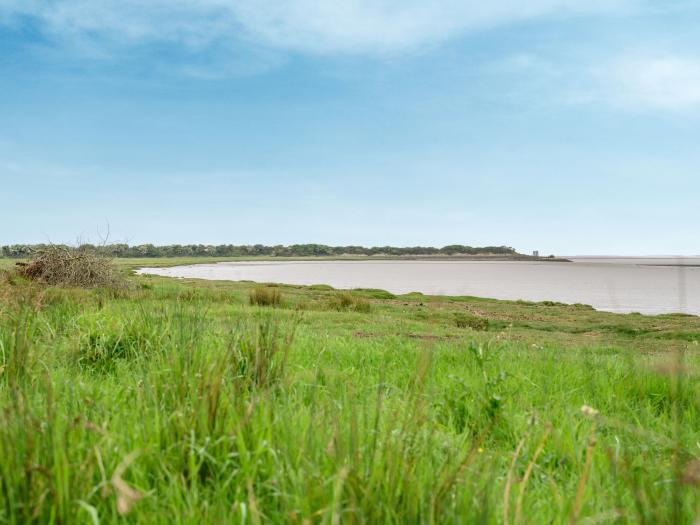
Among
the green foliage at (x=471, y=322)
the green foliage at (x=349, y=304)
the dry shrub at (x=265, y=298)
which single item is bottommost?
the green foliage at (x=471, y=322)

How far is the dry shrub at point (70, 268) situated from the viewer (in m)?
22.8

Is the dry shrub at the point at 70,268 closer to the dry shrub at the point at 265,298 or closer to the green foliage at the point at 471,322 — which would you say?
the dry shrub at the point at 265,298

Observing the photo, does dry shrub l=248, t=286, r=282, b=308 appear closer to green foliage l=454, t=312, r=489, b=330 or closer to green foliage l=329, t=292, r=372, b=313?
green foliage l=329, t=292, r=372, b=313

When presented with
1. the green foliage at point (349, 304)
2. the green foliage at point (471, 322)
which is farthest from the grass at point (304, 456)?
the green foliage at point (349, 304)

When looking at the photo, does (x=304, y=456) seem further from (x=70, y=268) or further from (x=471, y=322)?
(x=70, y=268)

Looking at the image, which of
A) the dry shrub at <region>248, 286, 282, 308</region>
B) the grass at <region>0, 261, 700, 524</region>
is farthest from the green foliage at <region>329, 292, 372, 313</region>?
the grass at <region>0, 261, 700, 524</region>

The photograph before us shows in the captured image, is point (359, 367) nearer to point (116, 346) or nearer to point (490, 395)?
point (490, 395)

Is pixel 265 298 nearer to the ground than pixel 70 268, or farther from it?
nearer to the ground

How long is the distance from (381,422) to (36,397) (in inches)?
87.0

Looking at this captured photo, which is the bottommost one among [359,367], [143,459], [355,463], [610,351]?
[610,351]

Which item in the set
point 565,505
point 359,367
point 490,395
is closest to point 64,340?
point 359,367

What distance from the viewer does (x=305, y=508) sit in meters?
2.03

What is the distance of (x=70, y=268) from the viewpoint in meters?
22.9

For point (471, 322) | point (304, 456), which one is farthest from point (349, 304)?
point (304, 456)
